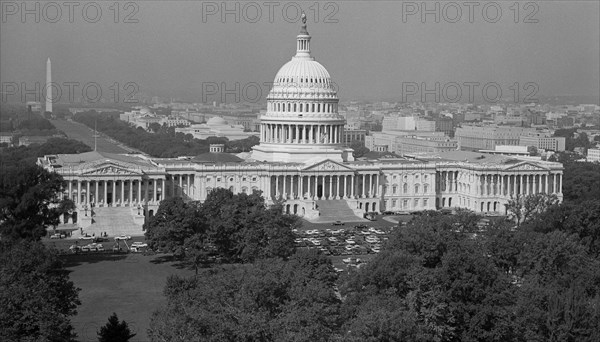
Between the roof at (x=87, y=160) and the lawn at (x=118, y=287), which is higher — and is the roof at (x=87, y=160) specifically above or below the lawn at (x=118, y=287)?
above

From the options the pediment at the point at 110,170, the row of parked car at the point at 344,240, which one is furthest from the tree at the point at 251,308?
the pediment at the point at 110,170

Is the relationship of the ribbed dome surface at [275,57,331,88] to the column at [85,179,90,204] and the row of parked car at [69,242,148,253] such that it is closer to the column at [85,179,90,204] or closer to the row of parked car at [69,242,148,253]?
the column at [85,179,90,204]

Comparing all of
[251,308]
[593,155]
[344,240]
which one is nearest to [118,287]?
[251,308]

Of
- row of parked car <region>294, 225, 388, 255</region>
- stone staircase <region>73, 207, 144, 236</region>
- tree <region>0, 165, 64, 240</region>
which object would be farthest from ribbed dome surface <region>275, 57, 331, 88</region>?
tree <region>0, 165, 64, 240</region>

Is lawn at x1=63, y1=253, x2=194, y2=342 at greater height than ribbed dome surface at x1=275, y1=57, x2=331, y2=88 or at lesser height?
lesser

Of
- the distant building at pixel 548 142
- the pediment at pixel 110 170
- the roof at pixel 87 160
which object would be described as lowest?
the pediment at pixel 110 170

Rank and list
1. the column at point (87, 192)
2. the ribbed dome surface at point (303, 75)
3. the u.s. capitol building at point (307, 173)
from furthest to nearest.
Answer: the ribbed dome surface at point (303, 75) < the u.s. capitol building at point (307, 173) < the column at point (87, 192)

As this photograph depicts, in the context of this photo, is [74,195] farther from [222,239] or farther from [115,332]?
[115,332]

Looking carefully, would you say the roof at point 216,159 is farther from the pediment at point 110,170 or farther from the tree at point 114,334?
the tree at point 114,334
